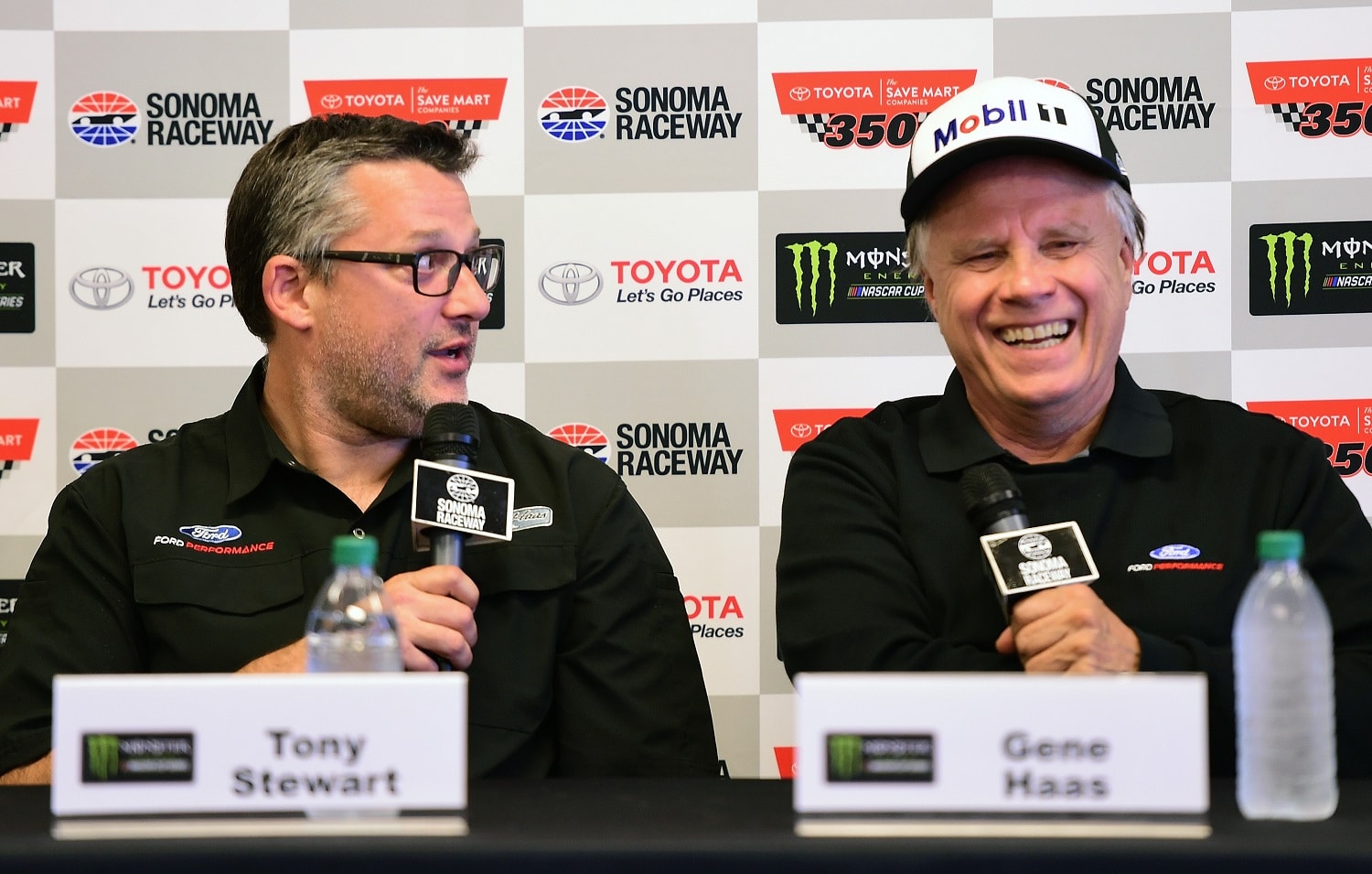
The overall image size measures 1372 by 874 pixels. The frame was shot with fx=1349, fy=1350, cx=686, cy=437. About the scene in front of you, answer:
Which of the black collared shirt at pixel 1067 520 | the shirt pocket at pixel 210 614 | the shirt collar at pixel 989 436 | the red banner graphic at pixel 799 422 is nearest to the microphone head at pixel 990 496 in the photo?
the black collared shirt at pixel 1067 520

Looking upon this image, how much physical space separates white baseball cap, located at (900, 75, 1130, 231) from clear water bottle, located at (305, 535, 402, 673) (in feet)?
2.87

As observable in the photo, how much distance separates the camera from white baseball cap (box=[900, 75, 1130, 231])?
5.43ft

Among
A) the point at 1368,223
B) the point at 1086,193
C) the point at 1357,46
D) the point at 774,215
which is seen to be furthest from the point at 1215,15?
the point at 1086,193

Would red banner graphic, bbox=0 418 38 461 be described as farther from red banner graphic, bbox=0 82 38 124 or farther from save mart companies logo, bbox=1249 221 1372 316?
save mart companies logo, bbox=1249 221 1372 316

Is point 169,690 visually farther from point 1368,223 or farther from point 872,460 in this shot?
point 1368,223

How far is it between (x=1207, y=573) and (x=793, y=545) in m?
0.51

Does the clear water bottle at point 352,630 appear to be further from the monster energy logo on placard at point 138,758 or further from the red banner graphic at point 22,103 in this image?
the red banner graphic at point 22,103

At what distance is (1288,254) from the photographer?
2.81 m

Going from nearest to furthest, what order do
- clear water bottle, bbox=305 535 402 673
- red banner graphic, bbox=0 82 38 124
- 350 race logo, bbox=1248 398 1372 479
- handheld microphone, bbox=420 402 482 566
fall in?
clear water bottle, bbox=305 535 402 673
handheld microphone, bbox=420 402 482 566
350 race logo, bbox=1248 398 1372 479
red banner graphic, bbox=0 82 38 124

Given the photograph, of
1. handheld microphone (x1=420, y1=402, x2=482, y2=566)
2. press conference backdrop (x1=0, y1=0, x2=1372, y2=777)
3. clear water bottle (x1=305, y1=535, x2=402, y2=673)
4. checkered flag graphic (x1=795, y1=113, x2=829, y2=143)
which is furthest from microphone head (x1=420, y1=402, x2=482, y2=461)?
checkered flag graphic (x1=795, y1=113, x2=829, y2=143)

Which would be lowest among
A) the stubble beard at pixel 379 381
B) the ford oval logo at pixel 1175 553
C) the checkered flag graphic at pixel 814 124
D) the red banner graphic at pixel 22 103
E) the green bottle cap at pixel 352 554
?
the ford oval logo at pixel 1175 553

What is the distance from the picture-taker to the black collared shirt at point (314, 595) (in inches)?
70.2

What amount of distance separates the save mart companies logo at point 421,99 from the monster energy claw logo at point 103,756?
2.04m

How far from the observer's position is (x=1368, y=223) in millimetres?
2812
